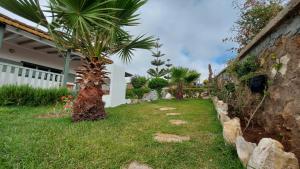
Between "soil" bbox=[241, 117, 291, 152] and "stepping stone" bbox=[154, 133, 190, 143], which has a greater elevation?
"soil" bbox=[241, 117, 291, 152]

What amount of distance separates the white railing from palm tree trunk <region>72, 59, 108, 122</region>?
147 inches

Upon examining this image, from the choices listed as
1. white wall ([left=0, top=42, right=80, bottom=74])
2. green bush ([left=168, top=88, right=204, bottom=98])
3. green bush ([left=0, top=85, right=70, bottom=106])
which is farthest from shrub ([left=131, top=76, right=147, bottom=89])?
green bush ([left=0, top=85, right=70, bottom=106])

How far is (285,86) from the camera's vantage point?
2.58 metres

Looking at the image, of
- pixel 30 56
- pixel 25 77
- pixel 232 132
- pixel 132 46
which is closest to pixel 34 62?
pixel 30 56

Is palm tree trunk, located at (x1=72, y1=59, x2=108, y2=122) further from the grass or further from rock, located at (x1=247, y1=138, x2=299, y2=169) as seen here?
rock, located at (x1=247, y1=138, x2=299, y2=169)

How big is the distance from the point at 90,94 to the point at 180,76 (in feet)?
21.2

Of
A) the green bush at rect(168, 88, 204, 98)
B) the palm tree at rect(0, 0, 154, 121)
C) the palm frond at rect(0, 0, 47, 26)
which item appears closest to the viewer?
the palm tree at rect(0, 0, 154, 121)

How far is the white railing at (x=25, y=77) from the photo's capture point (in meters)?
6.68

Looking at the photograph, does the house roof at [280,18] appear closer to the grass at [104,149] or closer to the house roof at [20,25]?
the grass at [104,149]

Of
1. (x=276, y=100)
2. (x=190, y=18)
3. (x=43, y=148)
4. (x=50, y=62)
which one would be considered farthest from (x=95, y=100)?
(x=50, y=62)

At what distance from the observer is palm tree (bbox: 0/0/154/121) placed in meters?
3.90

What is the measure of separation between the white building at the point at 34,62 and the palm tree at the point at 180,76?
101 inches

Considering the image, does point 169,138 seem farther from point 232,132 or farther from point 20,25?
point 20,25

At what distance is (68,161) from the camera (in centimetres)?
229
